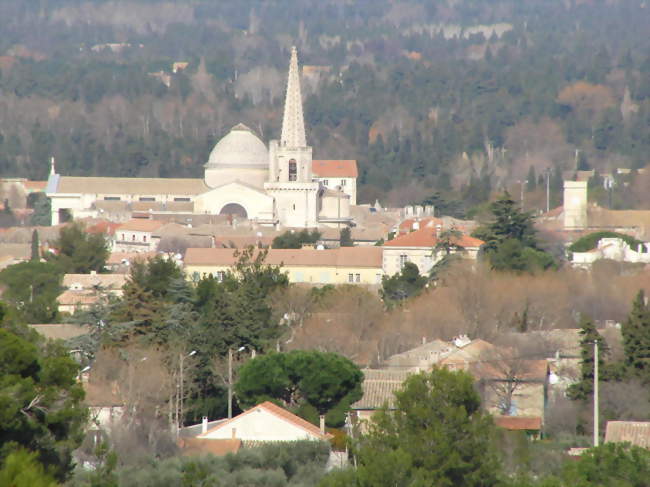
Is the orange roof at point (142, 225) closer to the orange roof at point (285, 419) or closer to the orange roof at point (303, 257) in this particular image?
the orange roof at point (303, 257)

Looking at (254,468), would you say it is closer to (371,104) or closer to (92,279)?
(92,279)

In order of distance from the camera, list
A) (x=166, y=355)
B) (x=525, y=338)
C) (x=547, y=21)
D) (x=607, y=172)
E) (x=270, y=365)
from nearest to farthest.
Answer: (x=270, y=365), (x=166, y=355), (x=525, y=338), (x=607, y=172), (x=547, y=21)

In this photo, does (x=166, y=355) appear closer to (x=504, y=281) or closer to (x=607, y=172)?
(x=504, y=281)

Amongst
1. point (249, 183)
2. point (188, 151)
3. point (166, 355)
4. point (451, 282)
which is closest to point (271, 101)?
point (188, 151)

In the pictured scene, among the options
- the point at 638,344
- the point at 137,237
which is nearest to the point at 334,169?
the point at 137,237

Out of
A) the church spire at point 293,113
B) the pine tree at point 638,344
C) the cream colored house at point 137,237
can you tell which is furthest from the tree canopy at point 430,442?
the church spire at point 293,113
